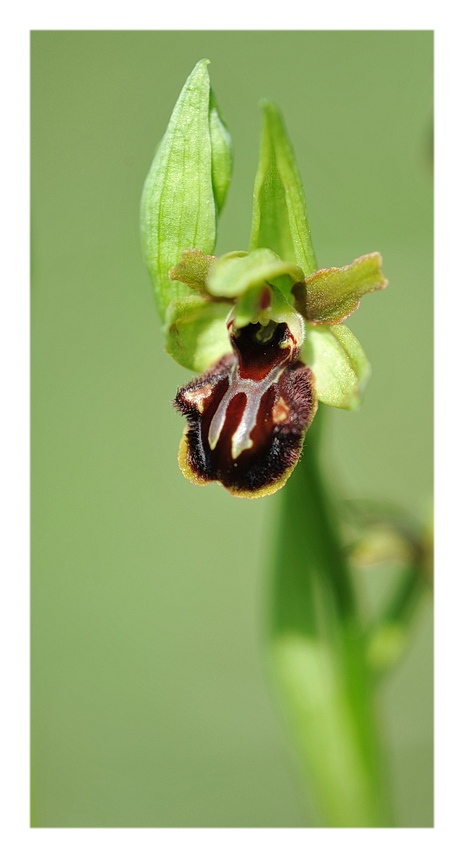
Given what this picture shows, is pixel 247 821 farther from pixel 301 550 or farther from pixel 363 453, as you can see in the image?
pixel 301 550

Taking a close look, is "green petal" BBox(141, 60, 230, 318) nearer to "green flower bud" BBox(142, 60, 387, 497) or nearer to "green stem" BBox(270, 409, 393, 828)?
"green flower bud" BBox(142, 60, 387, 497)

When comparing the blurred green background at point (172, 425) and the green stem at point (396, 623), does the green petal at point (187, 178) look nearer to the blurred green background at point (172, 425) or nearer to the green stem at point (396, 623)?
the green stem at point (396, 623)

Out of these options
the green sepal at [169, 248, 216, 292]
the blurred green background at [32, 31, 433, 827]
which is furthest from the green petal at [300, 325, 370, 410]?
the blurred green background at [32, 31, 433, 827]

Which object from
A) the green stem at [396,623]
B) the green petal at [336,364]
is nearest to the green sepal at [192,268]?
the green petal at [336,364]

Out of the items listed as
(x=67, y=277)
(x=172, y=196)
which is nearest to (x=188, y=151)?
(x=172, y=196)

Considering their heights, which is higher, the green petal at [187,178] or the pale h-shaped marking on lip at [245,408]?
the green petal at [187,178]
